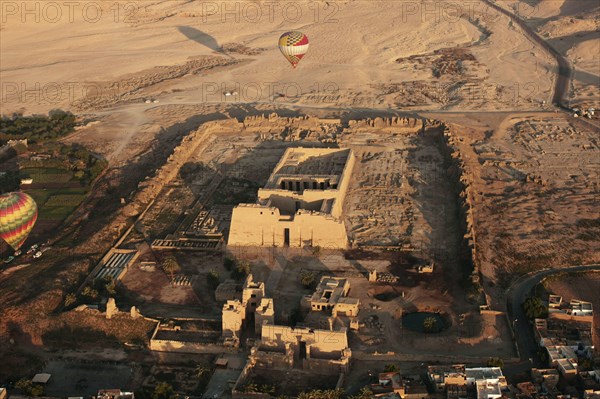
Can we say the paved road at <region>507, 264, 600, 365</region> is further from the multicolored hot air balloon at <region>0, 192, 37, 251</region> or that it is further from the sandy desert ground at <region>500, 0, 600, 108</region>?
the sandy desert ground at <region>500, 0, 600, 108</region>

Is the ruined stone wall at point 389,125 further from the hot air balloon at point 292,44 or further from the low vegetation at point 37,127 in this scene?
the low vegetation at point 37,127

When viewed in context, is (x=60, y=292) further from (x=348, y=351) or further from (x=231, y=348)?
(x=348, y=351)

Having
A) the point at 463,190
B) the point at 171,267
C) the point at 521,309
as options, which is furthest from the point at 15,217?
the point at 521,309

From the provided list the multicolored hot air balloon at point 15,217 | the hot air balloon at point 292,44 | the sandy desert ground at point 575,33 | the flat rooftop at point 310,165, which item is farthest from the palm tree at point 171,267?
the sandy desert ground at point 575,33

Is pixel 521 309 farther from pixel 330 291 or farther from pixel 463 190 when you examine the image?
pixel 463 190

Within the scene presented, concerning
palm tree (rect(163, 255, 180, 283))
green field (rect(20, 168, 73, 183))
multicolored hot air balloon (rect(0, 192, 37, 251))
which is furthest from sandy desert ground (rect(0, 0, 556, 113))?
palm tree (rect(163, 255, 180, 283))

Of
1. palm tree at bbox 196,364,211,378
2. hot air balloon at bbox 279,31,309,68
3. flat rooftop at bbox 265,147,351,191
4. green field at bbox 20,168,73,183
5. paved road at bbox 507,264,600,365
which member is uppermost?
hot air balloon at bbox 279,31,309,68
